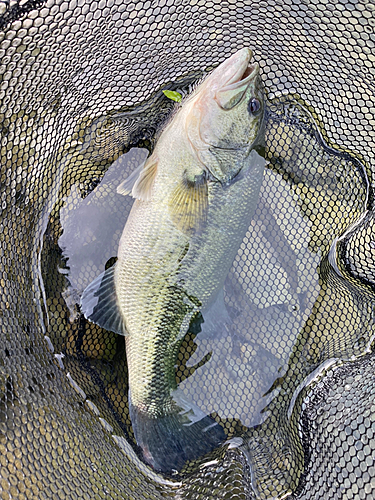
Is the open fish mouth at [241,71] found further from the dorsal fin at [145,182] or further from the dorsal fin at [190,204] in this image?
the dorsal fin at [145,182]

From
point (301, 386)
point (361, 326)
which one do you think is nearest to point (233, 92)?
point (361, 326)

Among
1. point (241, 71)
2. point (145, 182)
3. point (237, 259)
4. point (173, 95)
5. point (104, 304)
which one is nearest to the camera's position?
point (241, 71)

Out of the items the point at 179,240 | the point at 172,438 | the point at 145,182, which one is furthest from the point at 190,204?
the point at 172,438

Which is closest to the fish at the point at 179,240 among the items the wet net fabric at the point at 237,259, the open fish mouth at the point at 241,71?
the open fish mouth at the point at 241,71

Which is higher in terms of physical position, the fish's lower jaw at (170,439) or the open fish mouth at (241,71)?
the open fish mouth at (241,71)

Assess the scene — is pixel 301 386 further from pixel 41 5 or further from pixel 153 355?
pixel 41 5

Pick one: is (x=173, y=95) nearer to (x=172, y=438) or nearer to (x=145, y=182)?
(x=145, y=182)

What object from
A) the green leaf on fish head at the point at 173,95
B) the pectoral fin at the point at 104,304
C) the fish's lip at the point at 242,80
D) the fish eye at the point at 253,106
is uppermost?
the fish's lip at the point at 242,80
